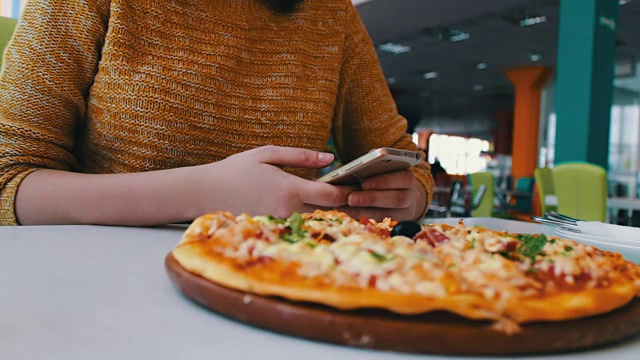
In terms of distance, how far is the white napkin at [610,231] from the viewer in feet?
2.75

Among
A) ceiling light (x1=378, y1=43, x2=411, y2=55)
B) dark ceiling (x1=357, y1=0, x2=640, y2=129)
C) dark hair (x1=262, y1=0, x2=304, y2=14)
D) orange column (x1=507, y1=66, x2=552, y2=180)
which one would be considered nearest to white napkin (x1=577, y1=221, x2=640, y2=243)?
dark hair (x1=262, y1=0, x2=304, y2=14)

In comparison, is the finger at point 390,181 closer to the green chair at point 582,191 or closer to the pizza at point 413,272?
the pizza at point 413,272

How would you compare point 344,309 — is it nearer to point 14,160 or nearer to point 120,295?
point 120,295

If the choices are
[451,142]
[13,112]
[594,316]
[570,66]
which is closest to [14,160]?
Answer: [13,112]

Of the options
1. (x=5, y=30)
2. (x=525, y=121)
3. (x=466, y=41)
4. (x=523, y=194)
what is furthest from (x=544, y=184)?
(x=525, y=121)

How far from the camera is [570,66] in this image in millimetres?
4672

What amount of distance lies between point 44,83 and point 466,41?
7650mm

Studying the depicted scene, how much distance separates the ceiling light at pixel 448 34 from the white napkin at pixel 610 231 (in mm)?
6791

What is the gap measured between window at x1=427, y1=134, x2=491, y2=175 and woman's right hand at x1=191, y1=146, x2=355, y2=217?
1797cm

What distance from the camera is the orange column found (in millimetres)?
9714

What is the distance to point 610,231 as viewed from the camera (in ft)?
2.86

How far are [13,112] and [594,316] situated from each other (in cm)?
92

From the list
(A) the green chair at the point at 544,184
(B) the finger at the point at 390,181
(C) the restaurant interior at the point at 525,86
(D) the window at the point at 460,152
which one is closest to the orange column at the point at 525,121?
(C) the restaurant interior at the point at 525,86

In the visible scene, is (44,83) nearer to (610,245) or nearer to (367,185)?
(367,185)
